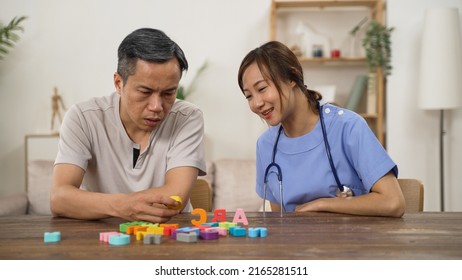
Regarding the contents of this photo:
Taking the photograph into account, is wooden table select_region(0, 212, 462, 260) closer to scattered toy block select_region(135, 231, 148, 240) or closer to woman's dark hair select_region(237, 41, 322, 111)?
scattered toy block select_region(135, 231, 148, 240)

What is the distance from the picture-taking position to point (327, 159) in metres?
1.90

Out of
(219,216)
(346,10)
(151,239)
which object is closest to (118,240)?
(151,239)

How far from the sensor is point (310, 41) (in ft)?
14.7

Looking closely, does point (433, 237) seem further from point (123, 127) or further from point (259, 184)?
point (123, 127)

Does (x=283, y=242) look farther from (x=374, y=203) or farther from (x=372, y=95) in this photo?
(x=372, y=95)

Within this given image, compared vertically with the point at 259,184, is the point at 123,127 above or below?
above

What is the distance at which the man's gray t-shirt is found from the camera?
1972 mm

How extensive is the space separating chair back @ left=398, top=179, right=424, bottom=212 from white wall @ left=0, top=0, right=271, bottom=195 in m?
2.71

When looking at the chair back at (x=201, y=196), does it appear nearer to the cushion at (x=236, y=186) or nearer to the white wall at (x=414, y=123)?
the cushion at (x=236, y=186)

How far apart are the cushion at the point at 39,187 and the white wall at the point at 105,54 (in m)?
0.57

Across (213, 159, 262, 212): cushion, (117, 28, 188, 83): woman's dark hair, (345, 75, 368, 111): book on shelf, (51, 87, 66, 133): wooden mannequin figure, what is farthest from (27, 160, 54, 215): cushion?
(117, 28, 188, 83): woman's dark hair

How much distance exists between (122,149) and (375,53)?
2.83 meters
